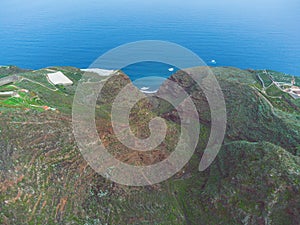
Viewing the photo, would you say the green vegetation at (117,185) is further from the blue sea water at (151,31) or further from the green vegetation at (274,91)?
the blue sea water at (151,31)

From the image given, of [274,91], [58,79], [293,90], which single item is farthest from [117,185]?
[293,90]

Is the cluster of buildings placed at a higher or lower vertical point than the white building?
higher

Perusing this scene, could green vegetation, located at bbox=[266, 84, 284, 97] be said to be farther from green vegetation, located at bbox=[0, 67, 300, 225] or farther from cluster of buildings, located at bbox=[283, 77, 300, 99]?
green vegetation, located at bbox=[0, 67, 300, 225]

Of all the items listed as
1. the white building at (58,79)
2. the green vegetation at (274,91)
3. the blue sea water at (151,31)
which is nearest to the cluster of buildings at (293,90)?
the green vegetation at (274,91)

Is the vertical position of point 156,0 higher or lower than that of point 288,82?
Result: higher

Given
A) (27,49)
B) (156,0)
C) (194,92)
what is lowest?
(27,49)

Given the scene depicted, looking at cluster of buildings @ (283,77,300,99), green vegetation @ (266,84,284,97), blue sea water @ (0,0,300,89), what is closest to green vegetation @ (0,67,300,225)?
green vegetation @ (266,84,284,97)

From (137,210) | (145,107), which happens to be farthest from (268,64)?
(137,210)

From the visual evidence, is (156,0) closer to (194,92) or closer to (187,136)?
(194,92)

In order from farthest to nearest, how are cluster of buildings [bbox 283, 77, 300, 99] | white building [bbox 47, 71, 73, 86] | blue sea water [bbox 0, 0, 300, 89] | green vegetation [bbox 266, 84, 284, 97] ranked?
1. blue sea water [bbox 0, 0, 300, 89]
2. cluster of buildings [bbox 283, 77, 300, 99]
3. green vegetation [bbox 266, 84, 284, 97]
4. white building [bbox 47, 71, 73, 86]
